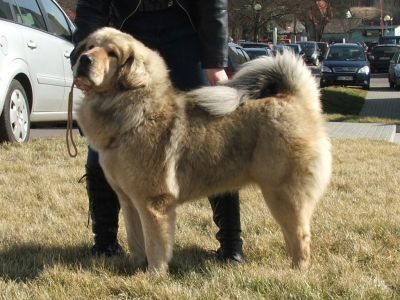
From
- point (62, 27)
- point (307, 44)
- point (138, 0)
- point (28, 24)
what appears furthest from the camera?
point (307, 44)

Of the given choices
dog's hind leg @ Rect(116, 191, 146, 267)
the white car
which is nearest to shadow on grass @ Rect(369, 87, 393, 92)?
the white car

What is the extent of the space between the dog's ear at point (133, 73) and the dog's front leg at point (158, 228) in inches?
25.8

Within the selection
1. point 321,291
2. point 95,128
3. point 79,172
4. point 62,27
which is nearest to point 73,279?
point 95,128

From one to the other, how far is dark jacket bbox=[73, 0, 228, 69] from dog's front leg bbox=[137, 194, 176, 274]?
99cm

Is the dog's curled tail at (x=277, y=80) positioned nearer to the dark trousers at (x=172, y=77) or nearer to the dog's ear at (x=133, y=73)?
the dark trousers at (x=172, y=77)

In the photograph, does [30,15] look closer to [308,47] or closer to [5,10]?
[5,10]

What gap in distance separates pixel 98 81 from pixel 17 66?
429 centimetres

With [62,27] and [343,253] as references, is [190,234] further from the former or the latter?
[62,27]

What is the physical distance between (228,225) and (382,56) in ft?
121

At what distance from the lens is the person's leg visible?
4.04 meters

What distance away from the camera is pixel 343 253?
3969 millimetres

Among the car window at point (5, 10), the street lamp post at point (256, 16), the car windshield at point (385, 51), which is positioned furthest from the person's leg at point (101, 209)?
the street lamp post at point (256, 16)

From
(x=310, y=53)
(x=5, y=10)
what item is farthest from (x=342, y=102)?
(x=310, y=53)

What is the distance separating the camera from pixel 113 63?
3283 mm
